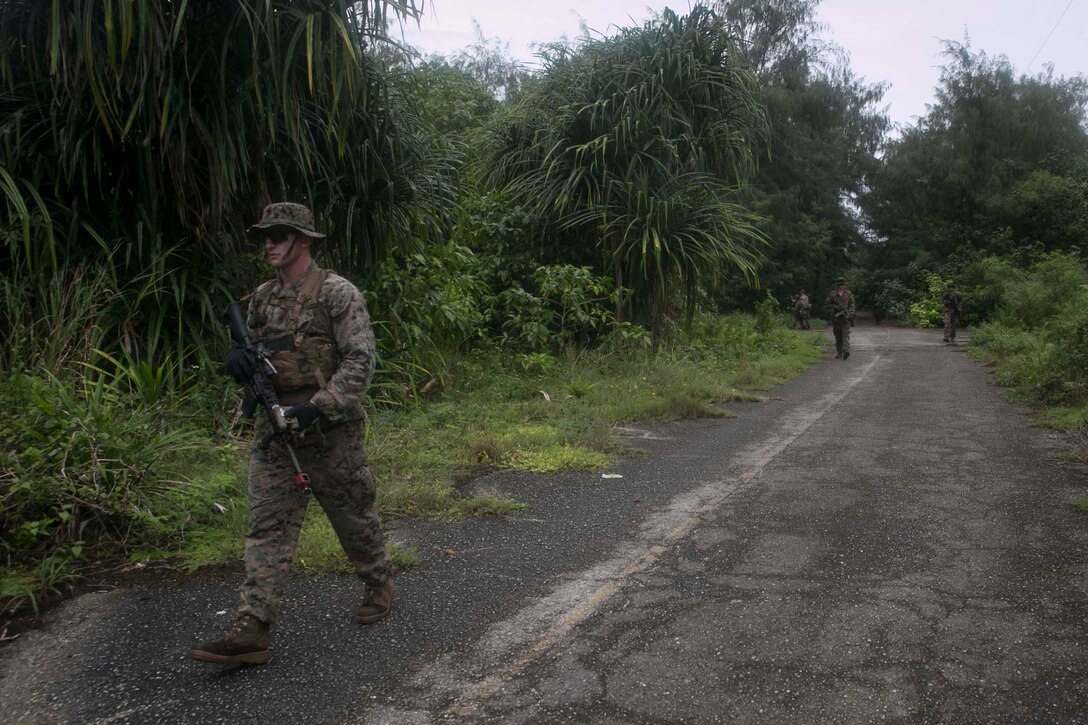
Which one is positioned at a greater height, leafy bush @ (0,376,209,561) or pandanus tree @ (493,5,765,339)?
pandanus tree @ (493,5,765,339)

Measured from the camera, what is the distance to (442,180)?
1002cm

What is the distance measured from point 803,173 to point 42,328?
36969mm

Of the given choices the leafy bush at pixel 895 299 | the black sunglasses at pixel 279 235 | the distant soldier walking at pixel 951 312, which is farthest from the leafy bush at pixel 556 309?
the leafy bush at pixel 895 299

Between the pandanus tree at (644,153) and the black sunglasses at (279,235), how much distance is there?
9756mm

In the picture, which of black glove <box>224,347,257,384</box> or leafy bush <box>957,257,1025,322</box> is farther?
leafy bush <box>957,257,1025,322</box>

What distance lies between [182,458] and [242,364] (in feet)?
7.82

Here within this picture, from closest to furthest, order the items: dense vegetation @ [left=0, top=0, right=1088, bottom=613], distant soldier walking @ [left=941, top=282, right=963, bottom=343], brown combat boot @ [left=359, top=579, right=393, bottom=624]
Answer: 1. brown combat boot @ [left=359, top=579, right=393, bottom=624]
2. dense vegetation @ [left=0, top=0, right=1088, bottom=613]
3. distant soldier walking @ [left=941, top=282, right=963, bottom=343]

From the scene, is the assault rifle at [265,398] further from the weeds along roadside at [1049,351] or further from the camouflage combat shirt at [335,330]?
the weeds along roadside at [1049,351]

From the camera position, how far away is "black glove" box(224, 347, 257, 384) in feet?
12.4

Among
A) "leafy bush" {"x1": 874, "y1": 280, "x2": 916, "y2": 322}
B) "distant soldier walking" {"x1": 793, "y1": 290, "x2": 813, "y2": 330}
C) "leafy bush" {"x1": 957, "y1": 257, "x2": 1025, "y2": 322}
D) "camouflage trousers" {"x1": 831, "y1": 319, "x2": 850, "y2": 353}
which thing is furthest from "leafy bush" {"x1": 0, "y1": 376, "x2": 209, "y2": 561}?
"leafy bush" {"x1": 874, "y1": 280, "x2": 916, "y2": 322}

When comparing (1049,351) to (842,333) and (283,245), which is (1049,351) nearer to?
(842,333)

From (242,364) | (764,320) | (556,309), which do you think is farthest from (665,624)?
(764,320)

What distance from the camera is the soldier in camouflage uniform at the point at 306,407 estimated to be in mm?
3801

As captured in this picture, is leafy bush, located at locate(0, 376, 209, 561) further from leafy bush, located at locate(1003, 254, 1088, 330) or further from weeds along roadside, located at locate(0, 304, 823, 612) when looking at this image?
leafy bush, located at locate(1003, 254, 1088, 330)
